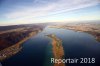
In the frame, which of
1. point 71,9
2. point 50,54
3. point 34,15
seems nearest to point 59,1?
point 71,9

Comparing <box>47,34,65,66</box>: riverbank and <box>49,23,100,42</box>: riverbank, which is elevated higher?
<box>49,23,100,42</box>: riverbank

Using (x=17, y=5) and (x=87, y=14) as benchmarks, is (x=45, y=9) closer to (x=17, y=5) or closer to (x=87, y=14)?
(x=17, y=5)

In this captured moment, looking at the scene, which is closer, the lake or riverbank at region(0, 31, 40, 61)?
the lake

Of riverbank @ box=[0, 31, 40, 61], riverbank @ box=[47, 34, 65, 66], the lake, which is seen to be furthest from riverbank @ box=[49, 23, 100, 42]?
riverbank @ box=[0, 31, 40, 61]

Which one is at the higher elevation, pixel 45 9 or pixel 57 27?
pixel 45 9

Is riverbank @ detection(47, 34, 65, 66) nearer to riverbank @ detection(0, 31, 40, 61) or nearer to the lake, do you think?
the lake

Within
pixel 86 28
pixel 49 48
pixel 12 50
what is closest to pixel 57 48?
pixel 49 48

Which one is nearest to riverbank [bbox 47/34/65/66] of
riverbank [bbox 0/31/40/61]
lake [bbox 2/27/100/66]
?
lake [bbox 2/27/100/66]

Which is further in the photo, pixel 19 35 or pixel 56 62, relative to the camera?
pixel 19 35

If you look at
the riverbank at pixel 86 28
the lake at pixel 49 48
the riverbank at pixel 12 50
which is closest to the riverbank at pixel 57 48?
the lake at pixel 49 48
